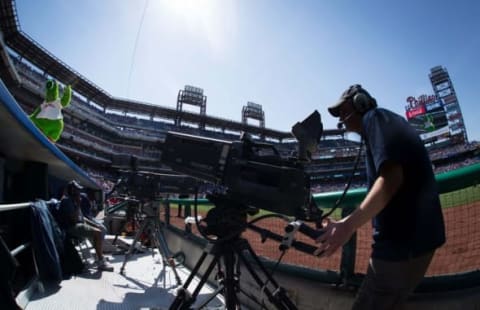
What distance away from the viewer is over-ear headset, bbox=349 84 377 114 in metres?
1.26

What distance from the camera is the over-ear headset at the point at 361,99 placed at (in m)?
1.26

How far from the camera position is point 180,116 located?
50.5m

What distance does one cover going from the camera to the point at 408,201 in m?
1.07

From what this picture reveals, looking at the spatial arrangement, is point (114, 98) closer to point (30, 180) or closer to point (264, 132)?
point (264, 132)

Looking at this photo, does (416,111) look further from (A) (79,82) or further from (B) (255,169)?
(B) (255,169)

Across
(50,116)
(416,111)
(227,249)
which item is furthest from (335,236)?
(416,111)

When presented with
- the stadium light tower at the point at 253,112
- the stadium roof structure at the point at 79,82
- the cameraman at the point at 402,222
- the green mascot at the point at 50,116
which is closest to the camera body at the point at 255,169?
the cameraman at the point at 402,222

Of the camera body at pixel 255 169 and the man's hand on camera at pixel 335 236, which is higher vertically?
the camera body at pixel 255 169

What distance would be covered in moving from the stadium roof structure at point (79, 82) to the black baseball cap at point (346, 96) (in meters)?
28.7

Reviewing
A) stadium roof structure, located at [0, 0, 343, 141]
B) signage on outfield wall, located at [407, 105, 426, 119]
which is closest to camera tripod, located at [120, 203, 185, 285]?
stadium roof structure, located at [0, 0, 343, 141]

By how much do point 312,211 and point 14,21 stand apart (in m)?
41.8

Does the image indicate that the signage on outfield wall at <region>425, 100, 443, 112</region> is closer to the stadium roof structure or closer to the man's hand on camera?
the stadium roof structure

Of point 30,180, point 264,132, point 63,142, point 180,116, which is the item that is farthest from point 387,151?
point 264,132

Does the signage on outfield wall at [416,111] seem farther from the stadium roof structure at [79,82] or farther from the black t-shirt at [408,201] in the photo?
the black t-shirt at [408,201]
